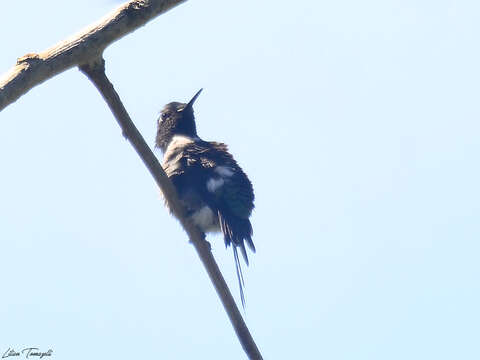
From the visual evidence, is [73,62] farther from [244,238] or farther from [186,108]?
[186,108]

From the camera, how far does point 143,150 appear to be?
4199mm

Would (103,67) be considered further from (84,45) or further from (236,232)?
(236,232)

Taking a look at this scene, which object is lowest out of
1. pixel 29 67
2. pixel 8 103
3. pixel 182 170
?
pixel 8 103

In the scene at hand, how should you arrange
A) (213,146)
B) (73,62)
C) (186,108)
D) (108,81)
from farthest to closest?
1. (186,108)
2. (213,146)
3. (108,81)
4. (73,62)

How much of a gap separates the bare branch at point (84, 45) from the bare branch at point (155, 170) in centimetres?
19

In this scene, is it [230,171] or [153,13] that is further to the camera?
[230,171]

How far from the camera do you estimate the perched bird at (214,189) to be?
6531 millimetres

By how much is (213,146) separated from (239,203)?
0.81 m

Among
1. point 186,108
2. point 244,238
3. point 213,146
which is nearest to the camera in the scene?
point 244,238

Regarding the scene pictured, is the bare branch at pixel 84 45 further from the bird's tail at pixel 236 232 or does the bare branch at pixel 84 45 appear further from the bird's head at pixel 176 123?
the bird's head at pixel 176 123

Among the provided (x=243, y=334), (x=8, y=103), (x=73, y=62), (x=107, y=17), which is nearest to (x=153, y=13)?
(x=107, y=17)

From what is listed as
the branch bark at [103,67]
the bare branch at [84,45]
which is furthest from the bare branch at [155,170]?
the bare branch at [84,45]

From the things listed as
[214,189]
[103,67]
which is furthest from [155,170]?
[214,189]

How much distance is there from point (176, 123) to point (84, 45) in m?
4.62
